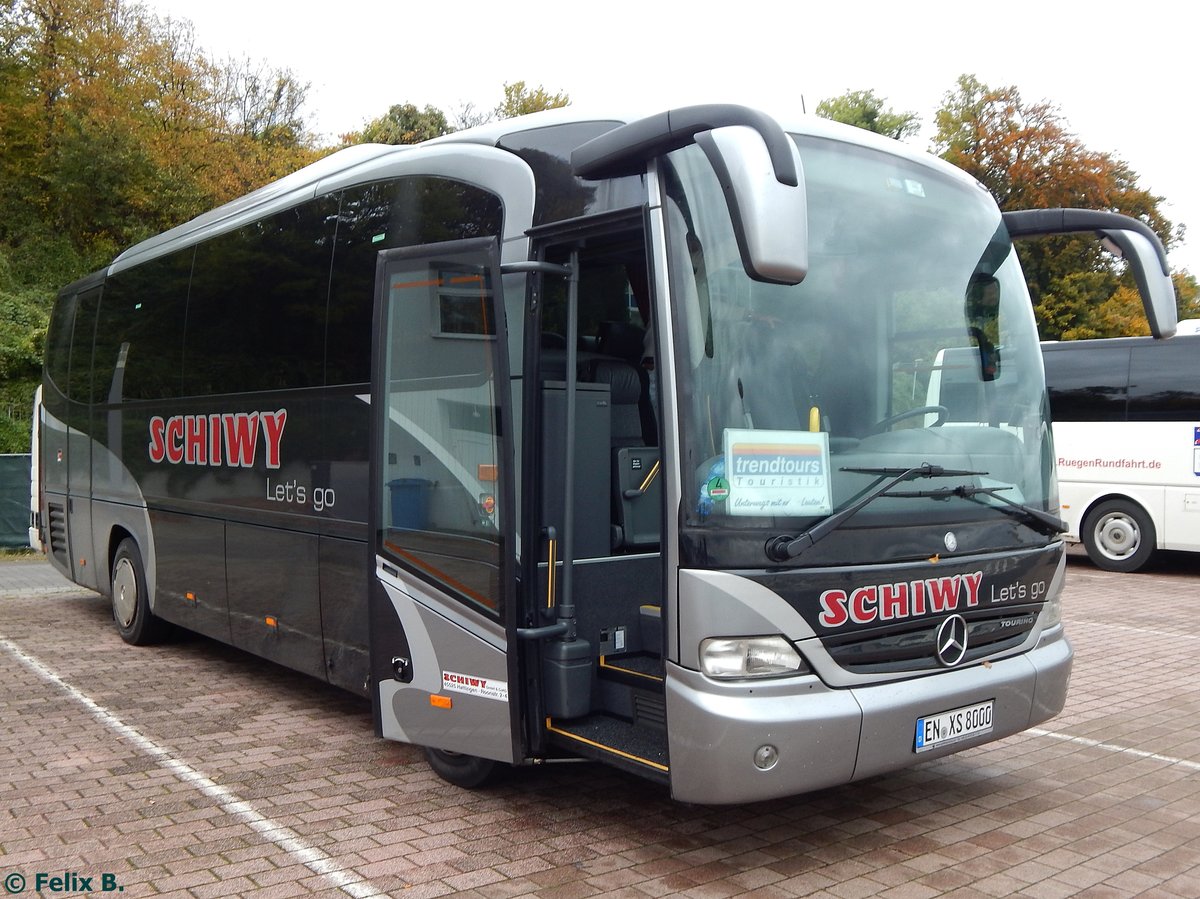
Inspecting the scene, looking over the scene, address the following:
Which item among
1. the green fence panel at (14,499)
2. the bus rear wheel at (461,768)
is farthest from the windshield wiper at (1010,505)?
the green fence panel at (14,499)

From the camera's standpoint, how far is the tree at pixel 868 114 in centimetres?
4275

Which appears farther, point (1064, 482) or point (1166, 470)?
point (1064, 482)

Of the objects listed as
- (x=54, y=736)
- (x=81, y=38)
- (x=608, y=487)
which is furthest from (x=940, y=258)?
(x=81, y=38)

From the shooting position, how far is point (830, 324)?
4.70m

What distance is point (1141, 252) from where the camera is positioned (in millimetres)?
5633

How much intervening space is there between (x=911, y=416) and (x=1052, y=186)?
97.9ft

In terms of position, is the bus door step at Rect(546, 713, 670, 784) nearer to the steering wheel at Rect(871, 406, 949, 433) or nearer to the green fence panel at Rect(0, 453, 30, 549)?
the steering wheel at Rect(871, 406, 949, 433)

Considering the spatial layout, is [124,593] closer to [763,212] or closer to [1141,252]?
[763,212]

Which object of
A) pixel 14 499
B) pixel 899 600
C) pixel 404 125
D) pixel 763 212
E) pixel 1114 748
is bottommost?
pixel 1114 748

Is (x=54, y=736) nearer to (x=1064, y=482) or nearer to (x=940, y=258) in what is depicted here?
(x=940, y=258)

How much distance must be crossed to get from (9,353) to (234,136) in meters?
16.2
